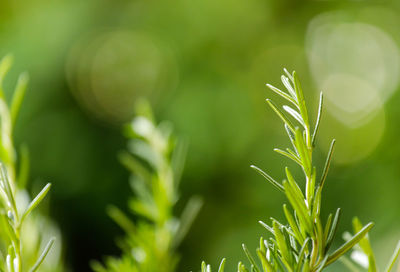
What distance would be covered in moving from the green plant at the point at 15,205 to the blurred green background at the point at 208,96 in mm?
555

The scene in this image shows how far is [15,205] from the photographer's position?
0.08 metres

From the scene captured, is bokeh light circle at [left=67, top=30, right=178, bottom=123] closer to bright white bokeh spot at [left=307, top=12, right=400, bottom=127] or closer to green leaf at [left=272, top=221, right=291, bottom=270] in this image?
bright white bokeh spot at [left=307, top=12, right=400, bottom=127]

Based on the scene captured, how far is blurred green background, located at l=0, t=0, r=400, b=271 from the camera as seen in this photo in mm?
736

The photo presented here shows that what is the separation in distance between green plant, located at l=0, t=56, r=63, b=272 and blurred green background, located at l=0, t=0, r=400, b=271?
56 centimetres

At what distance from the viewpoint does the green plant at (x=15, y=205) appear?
0.25 feet

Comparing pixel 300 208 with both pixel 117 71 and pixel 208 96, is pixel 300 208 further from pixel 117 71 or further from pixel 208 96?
pixel 117 71

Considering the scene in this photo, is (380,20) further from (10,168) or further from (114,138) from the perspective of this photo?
(10,168)

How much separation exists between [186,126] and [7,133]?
63cm

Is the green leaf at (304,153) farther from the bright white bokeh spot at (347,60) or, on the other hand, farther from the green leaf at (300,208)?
the bright white bokeh spot at (347,60)

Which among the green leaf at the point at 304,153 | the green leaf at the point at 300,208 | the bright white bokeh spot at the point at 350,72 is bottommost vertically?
the bright white bokeh spot at the point at 350,72

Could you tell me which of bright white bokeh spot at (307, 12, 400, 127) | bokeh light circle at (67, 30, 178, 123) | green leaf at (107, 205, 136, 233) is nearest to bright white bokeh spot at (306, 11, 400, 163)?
bright white bokeh spot at (307, 12, 400, 127)

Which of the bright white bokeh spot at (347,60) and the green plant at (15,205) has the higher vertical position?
the green plant at (15,205)

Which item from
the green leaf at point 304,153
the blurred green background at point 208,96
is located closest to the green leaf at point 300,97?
the green leaf at point 304,153

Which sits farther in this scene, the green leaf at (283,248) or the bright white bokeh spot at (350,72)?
the bright white bokeh spot at (350,72)
